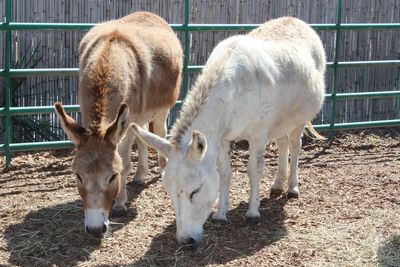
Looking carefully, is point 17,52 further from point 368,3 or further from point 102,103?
point 368,3

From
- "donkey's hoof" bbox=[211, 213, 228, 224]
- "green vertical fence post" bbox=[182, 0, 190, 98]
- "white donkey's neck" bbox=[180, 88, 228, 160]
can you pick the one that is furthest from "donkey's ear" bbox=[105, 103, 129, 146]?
"green vertical fence post" bbox=[182, 0, 190, 98]

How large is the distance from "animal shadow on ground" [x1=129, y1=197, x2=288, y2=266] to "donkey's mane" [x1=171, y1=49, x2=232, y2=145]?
2.92ft

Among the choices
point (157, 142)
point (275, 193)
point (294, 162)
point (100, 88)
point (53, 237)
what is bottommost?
point (53, 237)

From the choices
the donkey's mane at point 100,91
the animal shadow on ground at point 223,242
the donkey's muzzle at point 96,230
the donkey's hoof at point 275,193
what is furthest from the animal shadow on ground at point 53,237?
the donkey's hoof at point 275,193

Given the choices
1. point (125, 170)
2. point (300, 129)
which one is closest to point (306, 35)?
point (300, 129)

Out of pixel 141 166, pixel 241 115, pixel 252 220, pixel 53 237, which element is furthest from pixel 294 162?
pixel 53 237

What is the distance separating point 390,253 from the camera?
558 cm

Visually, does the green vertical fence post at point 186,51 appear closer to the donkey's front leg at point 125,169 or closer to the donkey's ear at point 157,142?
the donkey's front leg at point 125,169

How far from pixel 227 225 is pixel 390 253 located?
1.39 m

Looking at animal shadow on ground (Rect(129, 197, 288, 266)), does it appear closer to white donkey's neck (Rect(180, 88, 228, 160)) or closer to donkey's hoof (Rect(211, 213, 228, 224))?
donkey's hoof (Rect(211, 213, 228, 224))

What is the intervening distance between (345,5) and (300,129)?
162 inches

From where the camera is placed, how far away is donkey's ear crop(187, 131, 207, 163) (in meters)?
5.01

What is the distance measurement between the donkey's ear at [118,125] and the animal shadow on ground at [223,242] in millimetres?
943

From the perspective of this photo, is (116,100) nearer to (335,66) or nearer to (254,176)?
(254,176)
